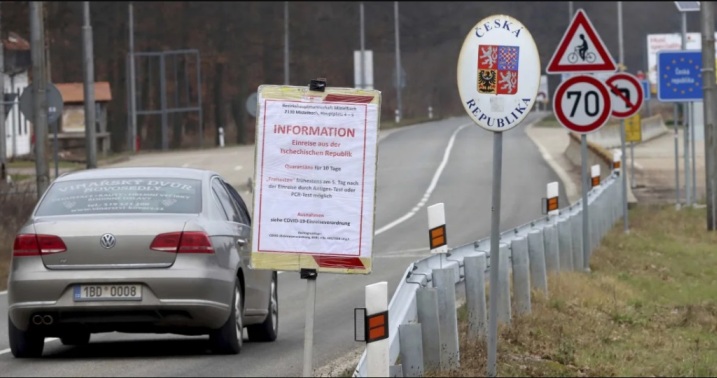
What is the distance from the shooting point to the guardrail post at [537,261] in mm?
15203

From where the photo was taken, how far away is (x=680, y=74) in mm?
27766

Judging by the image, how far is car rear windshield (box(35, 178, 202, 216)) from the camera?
38.4ft

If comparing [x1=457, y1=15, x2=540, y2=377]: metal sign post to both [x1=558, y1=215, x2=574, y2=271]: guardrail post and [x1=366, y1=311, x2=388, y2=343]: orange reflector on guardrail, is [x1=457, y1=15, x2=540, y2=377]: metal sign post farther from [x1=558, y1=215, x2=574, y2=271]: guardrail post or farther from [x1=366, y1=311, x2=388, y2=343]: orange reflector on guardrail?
[x1=558, y1=215, x2=574, y2=271]: guardrail post

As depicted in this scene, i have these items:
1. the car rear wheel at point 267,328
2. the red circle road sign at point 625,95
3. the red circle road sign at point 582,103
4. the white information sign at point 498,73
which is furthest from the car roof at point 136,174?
the red circle road sign at point 625,95

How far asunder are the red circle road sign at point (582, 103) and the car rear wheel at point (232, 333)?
6.02 meters

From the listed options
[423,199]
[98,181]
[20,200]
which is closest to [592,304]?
[98,181]

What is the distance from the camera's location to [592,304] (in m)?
15.1

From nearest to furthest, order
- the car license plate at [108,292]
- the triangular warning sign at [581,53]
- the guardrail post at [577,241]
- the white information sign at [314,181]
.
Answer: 1. the white information sign at [314,181]
2. the car license plate at [108,292]
3. the triangular warning sign at [581,53]
4. the guardrail post at [577,241]

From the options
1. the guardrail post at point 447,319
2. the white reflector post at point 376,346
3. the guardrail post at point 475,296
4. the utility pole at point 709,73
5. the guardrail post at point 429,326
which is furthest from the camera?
the utility pole at point 709,73

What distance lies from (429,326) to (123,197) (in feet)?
9.67

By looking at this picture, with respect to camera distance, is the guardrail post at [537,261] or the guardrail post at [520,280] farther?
the guardrail post at [537,261]

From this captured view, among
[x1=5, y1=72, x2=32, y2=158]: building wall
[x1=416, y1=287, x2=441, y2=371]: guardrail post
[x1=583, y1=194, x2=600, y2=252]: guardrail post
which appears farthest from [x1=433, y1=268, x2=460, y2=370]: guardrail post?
[x1=5, y1=72, x2=32, y2=158]: building wall

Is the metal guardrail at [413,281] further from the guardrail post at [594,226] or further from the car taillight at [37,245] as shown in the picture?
the guardrail post at [594,226]

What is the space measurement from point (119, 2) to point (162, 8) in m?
2.84
